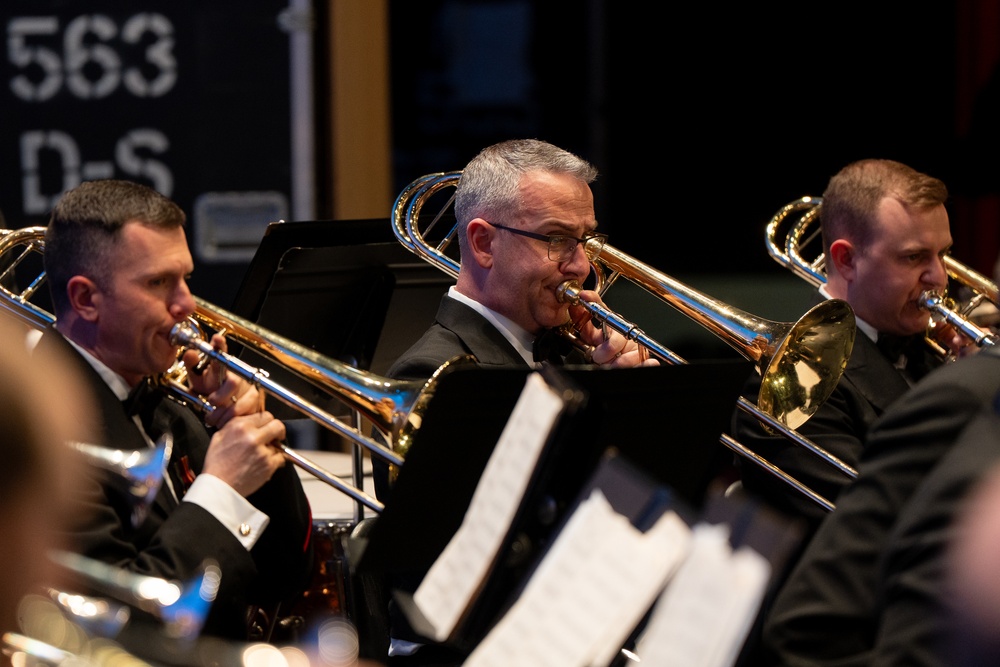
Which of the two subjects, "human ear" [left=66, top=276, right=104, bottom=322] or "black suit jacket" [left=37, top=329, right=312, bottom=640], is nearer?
"black suit jacket" [left=37, top=329, right=312, bottom=640]

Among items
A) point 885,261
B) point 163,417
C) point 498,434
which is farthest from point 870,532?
point 885,261

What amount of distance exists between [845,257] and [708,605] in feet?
7.41

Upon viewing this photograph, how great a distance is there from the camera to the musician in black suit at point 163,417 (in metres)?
2.47

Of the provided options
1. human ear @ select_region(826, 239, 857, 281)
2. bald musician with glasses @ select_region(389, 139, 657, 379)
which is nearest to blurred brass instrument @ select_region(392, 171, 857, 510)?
bald musician with glasses @ select_region(389, 139, 657, 379)

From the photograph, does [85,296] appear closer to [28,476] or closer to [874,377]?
[28,476]

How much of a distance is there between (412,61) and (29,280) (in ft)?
8.31

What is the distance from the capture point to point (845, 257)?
11.4ft

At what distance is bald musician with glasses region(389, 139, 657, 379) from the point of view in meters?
3.02

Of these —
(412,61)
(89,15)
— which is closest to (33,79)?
(89,15)

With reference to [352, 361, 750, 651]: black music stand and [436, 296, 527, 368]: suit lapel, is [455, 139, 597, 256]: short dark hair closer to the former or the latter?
[436, 296, 527, 368]: suit lapel

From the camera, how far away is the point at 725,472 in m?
4.72

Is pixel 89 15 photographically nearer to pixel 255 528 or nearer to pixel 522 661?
pixel 255 528

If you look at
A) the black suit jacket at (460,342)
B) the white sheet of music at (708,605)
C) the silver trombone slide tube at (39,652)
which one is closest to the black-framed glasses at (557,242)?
the black suit jacket at (460,342)

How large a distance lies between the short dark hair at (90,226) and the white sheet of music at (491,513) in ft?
4.08
